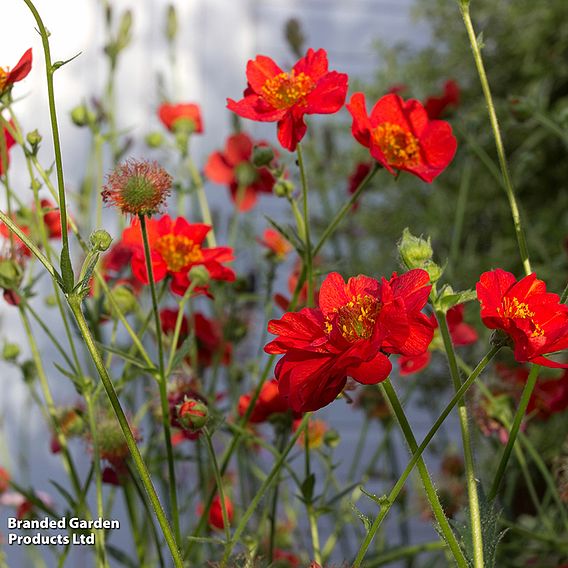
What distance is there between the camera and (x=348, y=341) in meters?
0.32

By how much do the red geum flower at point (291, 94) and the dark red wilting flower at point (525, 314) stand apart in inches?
5.3

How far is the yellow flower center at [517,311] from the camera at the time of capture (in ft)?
1.12

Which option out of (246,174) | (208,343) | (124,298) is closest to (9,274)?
(124,298)

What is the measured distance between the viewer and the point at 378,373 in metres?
0.30

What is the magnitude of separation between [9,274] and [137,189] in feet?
0.45

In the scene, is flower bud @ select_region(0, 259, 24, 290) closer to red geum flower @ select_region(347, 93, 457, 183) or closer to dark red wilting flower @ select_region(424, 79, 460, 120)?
red geum flower @ select_region(347, 93, 457, 183)

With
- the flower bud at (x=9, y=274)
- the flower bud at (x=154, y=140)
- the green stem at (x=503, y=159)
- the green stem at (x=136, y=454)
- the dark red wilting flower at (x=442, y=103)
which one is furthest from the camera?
the flower bud at (x=154, y=140)

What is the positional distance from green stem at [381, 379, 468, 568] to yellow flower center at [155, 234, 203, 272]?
217mm

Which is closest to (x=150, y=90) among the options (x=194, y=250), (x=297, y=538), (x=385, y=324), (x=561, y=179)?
(x=561, y=179)

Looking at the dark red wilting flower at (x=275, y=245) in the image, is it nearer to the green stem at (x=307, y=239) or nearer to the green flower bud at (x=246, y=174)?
the green flower bud at (x=246, y=174)

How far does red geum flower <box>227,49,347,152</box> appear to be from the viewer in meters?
0.44

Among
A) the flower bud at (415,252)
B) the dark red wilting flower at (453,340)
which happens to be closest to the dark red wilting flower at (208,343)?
the dark red wilting flower at (453,340)

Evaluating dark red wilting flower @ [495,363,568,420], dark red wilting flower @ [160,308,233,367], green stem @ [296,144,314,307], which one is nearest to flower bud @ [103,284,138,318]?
dark red wilting flower @ [160,308,233,367]

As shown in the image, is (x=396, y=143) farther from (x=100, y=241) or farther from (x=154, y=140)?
(x=154, y=140)
